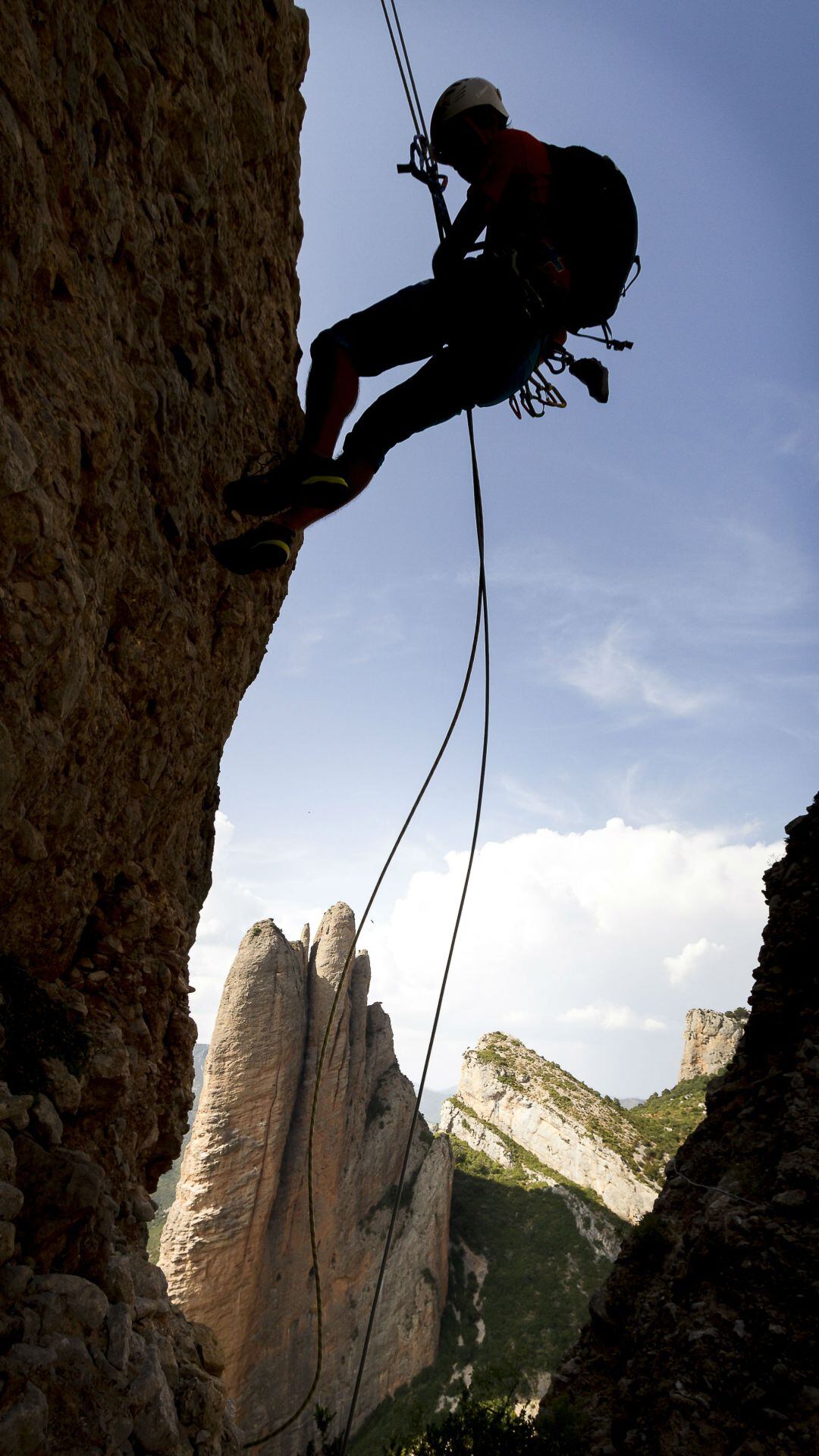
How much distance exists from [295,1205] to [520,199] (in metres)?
34.4

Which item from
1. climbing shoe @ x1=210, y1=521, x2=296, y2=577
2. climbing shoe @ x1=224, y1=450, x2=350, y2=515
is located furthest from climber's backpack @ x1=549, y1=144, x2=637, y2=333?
A: climbing shoe @ x1=210, y1=521, x2=296, y2=577

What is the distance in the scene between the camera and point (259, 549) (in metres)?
3.81

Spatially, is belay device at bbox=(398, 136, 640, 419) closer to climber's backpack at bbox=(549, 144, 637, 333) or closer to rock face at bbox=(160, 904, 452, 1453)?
climber's backpack at bbox=(549, 144, 637, 333)

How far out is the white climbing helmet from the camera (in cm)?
406

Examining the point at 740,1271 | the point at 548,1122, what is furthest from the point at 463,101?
the point at 548,1122

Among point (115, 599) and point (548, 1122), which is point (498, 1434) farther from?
point (548, 1122)

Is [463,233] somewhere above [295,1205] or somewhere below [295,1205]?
above

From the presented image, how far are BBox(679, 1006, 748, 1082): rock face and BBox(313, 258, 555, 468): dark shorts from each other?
4806 centimetres

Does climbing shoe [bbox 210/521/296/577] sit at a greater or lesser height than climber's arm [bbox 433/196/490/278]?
lesser

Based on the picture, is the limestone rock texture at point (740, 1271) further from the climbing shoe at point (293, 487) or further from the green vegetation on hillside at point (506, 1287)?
the green vegetation on hillside at point (506, 1287)

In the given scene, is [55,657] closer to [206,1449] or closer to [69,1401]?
[69,1401]

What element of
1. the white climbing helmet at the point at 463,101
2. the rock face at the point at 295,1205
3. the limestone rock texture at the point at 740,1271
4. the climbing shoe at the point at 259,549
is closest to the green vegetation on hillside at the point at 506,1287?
the rock face at the point at 295,1205

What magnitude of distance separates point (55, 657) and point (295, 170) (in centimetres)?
476

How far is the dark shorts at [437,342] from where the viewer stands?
13.6 ft
